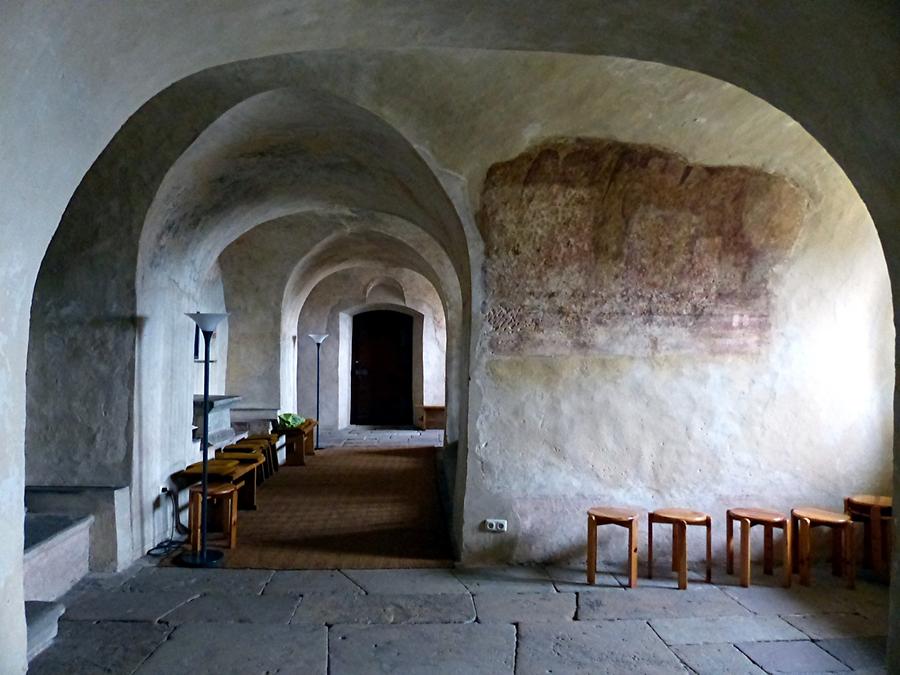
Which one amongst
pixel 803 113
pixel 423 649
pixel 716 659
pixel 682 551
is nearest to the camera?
pixel 803 113

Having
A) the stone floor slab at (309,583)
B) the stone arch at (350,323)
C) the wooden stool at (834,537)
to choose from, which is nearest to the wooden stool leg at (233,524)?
the stone floor slab at (309,583)

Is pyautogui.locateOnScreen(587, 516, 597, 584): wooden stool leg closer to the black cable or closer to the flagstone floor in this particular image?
the flagstone floor

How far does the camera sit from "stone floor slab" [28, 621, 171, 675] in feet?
13.0

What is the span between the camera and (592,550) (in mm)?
5473

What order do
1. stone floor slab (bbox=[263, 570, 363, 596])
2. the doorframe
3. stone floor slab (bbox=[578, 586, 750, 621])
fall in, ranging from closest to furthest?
stone floor slab (bbox=[578, 586, 750, 621])
stone floor slab (bbox=[263, 570, 363, 596])
the doorframe

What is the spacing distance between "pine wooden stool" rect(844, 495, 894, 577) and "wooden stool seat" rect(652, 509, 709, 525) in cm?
131

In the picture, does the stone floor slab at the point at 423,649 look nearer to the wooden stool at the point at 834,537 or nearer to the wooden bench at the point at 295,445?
the wooden stool at the point at 834,537

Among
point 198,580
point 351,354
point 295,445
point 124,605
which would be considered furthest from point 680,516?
point 351,354

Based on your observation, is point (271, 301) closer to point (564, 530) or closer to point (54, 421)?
point (54, 421)

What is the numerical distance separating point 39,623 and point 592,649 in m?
3.04

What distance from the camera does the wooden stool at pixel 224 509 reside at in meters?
6.09

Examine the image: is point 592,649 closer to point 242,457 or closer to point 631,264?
point 631,264

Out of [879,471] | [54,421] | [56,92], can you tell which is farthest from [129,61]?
[879,471]

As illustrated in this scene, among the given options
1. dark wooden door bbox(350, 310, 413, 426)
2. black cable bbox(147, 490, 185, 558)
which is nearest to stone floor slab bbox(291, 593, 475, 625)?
black cable bbox(147, 490, 185, 558)
